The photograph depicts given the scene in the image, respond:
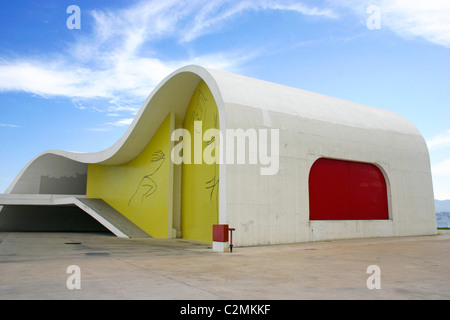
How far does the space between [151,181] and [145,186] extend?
746 mm

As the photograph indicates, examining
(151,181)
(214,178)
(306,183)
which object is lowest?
(306,183)

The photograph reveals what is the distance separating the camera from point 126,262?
8297 millimetres

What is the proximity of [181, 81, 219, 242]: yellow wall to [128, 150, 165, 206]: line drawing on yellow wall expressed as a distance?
1.56 meters

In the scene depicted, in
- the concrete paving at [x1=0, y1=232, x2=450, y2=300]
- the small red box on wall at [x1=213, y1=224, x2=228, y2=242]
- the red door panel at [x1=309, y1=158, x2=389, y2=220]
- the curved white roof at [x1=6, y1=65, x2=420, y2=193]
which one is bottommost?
the concrete paving at [x1=0, y1=232, x2=450, y2=300]

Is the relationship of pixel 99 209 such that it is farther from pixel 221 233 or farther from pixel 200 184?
pixel 221 233

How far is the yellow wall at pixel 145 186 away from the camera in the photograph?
18.7 meters

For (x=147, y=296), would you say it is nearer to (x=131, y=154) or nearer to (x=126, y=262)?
(x=126, y=262)

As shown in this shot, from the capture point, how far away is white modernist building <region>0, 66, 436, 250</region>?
13.5 metres

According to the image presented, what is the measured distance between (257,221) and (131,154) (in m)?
11.5

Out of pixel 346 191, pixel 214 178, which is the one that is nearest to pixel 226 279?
pixel 214 178

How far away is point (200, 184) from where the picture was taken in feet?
55.0

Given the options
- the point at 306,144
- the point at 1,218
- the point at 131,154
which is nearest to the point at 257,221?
the point at 306,144

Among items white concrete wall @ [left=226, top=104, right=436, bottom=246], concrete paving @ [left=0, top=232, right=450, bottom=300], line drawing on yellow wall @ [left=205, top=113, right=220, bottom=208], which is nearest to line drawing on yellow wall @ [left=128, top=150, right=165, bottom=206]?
line drawing on yellow wall @ [left=205, top=113, right=220, bottom=208]

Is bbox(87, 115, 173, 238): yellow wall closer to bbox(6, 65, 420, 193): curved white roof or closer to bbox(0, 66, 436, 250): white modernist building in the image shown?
bbox(0, 66, 436, 250): white modernist building
